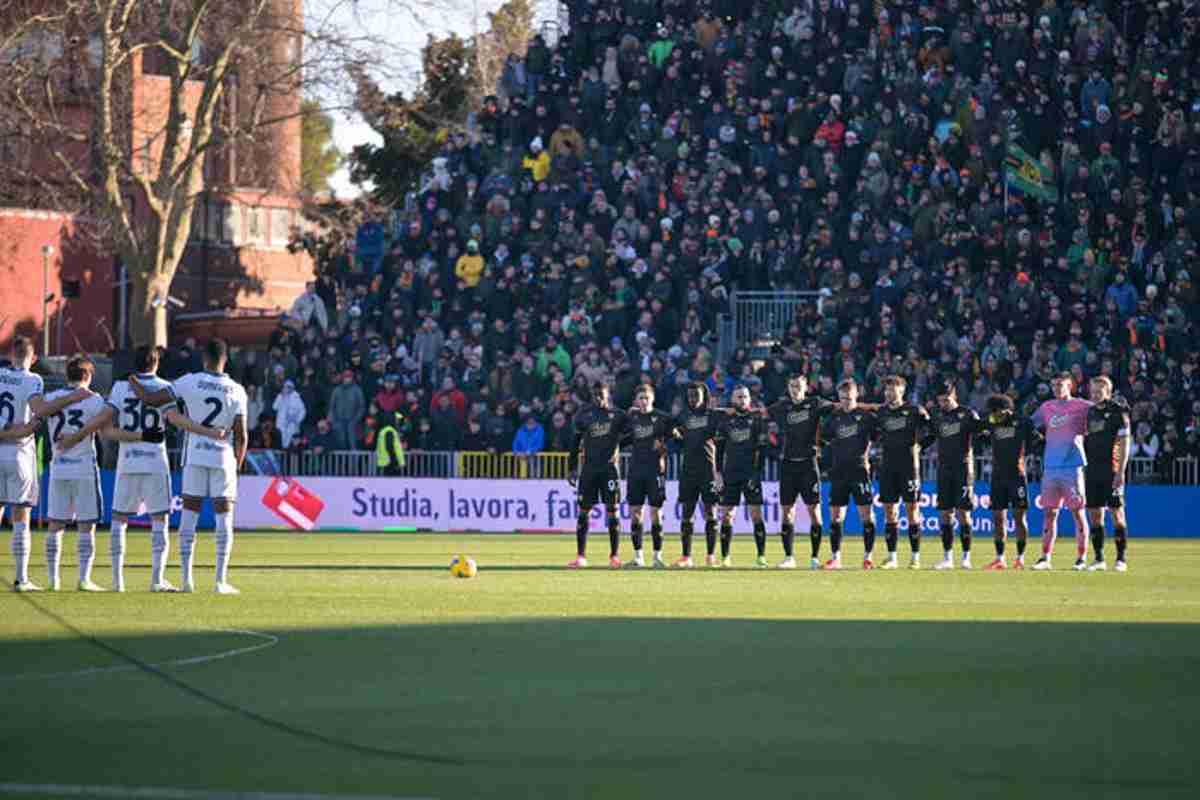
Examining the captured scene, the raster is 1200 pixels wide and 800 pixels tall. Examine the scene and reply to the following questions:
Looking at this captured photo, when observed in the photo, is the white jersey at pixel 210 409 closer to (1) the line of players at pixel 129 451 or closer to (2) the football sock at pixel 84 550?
(1) the line of players at pixel 129 451

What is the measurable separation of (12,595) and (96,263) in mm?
47686

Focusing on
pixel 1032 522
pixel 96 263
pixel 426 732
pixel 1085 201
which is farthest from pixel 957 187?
pixel 96 263

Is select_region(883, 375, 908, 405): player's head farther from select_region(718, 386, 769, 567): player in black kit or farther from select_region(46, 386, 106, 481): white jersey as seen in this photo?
select_region(46, 386, 106, 481): white jersey

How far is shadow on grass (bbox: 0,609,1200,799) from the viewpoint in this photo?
980 cm

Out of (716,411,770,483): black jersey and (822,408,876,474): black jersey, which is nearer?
(822,408,876,474): black jersey

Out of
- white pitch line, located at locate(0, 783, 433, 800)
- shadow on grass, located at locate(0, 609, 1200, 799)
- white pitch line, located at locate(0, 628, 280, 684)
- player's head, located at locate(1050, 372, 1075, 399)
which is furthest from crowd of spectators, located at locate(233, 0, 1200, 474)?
white pitch line, located at locate(0, 783, 433, 800)

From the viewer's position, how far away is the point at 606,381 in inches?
1522

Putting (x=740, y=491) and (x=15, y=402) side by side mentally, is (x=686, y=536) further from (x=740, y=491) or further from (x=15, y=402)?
(x=15, y=402)

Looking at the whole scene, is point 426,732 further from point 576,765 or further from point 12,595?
point 12,595

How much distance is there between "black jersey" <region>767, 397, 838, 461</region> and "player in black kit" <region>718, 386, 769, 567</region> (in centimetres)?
48

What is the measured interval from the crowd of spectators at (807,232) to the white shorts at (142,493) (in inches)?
688

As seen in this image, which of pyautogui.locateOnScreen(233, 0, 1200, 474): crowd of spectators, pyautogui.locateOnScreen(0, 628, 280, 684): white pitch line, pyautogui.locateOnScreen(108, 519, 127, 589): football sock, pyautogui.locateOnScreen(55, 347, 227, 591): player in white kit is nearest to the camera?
pyautogui.locateOnScreen(0, 628, 280, 684): white pitch line

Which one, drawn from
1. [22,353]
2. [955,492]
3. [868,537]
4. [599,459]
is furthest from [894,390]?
[22,353]

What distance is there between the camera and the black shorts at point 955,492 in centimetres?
2859
